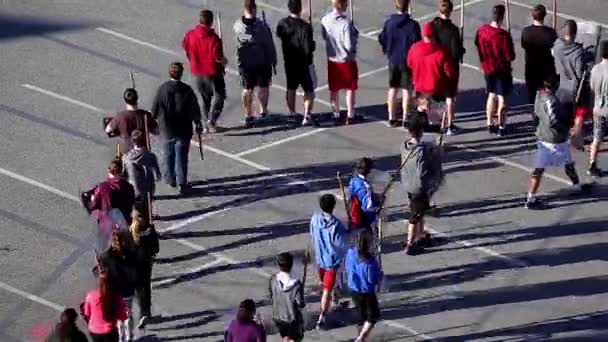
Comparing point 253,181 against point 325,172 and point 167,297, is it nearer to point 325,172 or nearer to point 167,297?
point 325,172

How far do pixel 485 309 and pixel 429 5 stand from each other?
33.2 feet

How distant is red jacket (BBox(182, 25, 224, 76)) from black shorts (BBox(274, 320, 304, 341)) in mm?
6491

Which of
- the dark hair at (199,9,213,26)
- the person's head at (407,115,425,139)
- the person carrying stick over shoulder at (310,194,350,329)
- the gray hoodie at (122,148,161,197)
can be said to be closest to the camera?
the person carrying stick over shoulder at (310,194,350,329)

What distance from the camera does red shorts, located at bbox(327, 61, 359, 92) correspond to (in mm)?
24250

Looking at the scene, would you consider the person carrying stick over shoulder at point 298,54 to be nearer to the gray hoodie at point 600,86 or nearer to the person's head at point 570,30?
the person's head at point 570,30

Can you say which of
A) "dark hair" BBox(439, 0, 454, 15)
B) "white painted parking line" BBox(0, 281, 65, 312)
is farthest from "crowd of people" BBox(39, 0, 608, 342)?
"white painted parking line" BBox(0, 281, 65, 312)

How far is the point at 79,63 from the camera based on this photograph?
26.6m

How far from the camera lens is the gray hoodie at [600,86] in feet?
72.9

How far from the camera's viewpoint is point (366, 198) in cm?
1952

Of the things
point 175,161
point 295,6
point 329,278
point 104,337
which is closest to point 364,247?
point 329,278

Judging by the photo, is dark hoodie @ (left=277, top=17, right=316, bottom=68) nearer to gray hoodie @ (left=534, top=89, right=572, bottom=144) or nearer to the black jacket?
the black jacket

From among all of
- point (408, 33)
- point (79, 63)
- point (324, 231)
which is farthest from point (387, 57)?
point (324, 231)

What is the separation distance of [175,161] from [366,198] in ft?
12.4

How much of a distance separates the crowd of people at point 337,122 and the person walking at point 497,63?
0.02m
